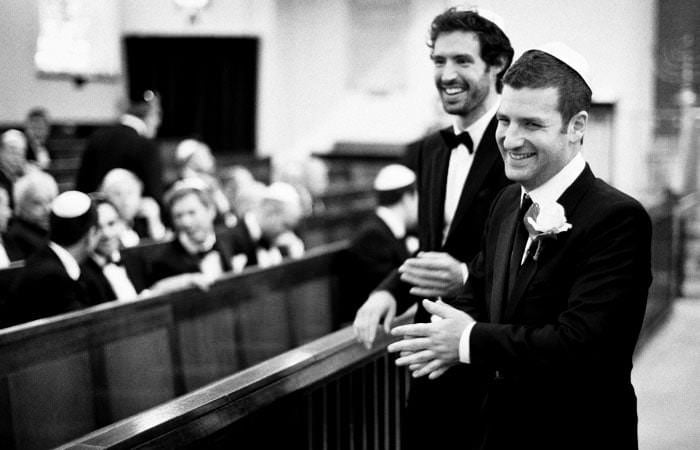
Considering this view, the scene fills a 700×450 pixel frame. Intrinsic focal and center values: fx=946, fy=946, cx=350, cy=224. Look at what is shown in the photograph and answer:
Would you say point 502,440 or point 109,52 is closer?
point 502,440

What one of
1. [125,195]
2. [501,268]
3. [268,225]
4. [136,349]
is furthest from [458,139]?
[125,195]

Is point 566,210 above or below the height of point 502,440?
above

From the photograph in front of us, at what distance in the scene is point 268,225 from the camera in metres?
6.60

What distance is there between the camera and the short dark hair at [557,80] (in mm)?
1994

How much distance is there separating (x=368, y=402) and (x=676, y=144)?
900 centimetres

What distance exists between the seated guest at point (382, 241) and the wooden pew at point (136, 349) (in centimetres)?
38

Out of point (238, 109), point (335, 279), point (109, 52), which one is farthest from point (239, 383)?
point (238, 109)

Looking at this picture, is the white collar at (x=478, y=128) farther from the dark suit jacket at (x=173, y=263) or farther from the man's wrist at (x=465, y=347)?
the dark suit jacket at (x=173, y=263)

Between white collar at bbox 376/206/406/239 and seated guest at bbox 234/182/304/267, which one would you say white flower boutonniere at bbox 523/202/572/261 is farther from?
seated guest at bbox 234/182/304/267

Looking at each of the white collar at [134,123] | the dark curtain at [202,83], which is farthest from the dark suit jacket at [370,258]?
the dark curtain at [202,83]

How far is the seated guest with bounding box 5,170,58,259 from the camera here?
6.18 meters

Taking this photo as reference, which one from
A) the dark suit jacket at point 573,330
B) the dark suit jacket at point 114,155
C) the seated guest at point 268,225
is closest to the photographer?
the dark suit jacket at point 573,330

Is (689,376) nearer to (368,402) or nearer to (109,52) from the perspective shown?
(368,402)

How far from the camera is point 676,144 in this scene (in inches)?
445
